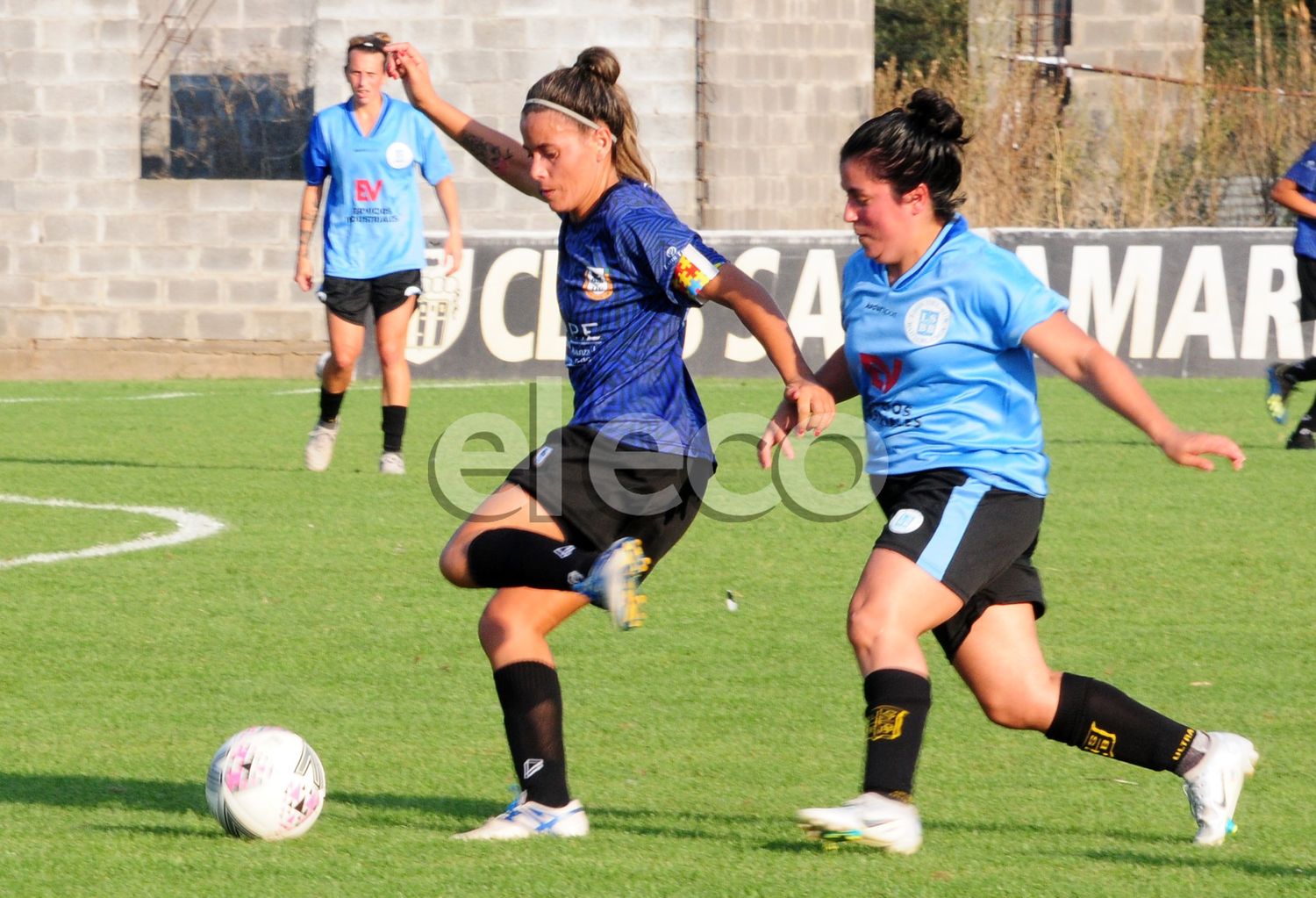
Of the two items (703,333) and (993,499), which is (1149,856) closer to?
(993,499)

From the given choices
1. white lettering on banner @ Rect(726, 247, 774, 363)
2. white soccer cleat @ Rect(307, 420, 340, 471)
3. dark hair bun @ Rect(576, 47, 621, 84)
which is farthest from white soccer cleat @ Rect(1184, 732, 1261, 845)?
white lettering on banner @ Rect(726, 247, 774, 363)

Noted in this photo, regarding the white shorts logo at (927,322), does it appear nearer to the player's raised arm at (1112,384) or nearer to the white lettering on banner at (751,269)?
the player's raised arm at (1112,384)

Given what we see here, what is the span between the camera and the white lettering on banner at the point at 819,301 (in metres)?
14.3

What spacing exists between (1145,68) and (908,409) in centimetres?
1937

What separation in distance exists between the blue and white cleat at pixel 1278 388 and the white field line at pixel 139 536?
598 centimetres

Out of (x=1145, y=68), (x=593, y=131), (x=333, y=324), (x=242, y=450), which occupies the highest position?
(x=1145, y=68)

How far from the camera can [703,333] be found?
14562 millimetres

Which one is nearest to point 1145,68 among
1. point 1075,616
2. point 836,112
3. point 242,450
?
point 836,112

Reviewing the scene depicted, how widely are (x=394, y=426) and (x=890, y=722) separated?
6.35 metres

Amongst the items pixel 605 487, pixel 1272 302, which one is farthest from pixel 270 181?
pixel 605 487

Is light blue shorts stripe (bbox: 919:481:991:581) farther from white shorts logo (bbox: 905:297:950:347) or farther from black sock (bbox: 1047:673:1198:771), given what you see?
black sock (bbox: 1047:673:1198:771)

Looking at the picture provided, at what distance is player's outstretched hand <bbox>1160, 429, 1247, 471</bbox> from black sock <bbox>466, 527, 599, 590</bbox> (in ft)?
3.94

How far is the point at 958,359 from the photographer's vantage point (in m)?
3.80

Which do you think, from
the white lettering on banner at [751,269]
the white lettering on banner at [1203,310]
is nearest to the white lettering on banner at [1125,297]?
the white lettering on banner at [1203,310]
